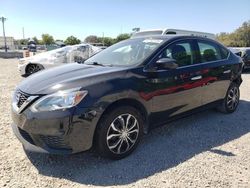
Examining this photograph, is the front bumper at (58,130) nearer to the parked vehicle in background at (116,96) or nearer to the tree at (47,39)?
the parked vehicle in background at (116,96)

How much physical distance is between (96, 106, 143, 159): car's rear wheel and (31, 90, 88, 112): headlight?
443 millimetres

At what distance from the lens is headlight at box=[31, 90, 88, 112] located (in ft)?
10.4

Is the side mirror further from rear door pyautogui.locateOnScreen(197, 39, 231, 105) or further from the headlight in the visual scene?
the headlight

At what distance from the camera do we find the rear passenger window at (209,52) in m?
Result: 4.98

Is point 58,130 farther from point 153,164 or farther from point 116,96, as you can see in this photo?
point 153,164

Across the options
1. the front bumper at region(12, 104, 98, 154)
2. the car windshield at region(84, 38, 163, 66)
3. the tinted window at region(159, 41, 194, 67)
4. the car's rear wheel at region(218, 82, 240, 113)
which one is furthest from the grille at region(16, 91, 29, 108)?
the car's rear wheel at region(218, 82, 240, 113)

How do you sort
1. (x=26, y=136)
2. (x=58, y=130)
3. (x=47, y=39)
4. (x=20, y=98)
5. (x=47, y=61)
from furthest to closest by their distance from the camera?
(x=47, y=39)
(x=47, y=61)
(x=20, y=98)
(x=26, y=136)
(x=58, y=130)

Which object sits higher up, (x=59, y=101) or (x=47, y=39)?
(x=47, y=39)

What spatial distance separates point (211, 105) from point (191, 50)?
1.18 metres

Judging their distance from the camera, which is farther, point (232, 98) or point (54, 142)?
point (232, 98)

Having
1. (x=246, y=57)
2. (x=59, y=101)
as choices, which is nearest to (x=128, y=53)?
(x=59, y=101)

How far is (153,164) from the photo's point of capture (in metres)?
3.57

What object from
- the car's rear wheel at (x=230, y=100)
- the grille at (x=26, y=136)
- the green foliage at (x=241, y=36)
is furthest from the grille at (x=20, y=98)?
the green foliage at (x=241, y=36)

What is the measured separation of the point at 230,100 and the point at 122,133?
313cm
